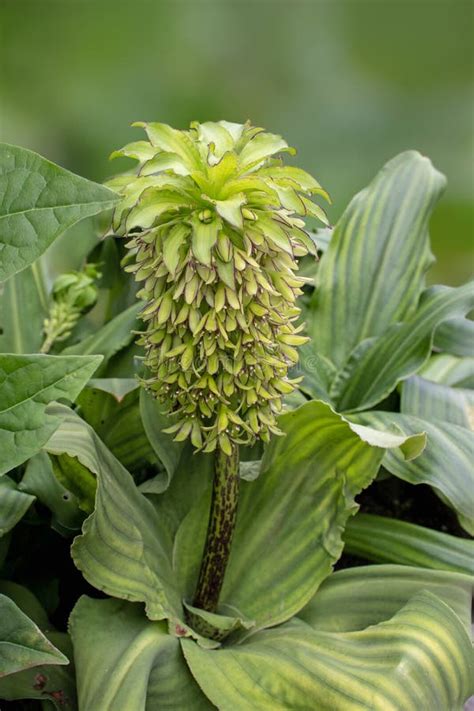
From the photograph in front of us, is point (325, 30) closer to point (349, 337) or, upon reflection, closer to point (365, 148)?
point (365, 148)

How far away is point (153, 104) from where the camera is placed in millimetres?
1206

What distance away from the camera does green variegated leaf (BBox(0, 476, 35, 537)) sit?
2.04ft

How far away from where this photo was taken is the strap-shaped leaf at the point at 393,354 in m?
0.84

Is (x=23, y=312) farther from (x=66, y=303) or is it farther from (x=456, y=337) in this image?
(x=456, y=337)

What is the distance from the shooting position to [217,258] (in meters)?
0.51

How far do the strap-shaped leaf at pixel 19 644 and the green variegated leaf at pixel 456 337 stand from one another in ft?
1.89

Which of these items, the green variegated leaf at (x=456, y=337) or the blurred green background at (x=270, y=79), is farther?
the blurred green background at (x=270, y=79)

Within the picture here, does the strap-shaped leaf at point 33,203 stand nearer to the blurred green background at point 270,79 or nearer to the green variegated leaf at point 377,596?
the green variegated leaf at point 377,596

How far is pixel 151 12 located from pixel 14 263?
834 millimetres

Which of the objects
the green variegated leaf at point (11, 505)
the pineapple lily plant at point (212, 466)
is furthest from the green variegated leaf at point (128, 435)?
the green variegated leaf at point (11, 505)

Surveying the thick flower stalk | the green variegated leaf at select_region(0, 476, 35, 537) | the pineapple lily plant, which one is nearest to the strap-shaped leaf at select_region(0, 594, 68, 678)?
the pineapple lily plant

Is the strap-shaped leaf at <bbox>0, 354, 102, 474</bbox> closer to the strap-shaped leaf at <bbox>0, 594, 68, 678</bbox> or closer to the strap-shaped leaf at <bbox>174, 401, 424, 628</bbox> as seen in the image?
the strap-shaped leaf at <bbox>0, 594, 68, 678</bbox>

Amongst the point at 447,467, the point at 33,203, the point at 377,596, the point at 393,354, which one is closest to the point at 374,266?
the point at 393,354

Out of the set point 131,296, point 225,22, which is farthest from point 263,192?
point 225,22
